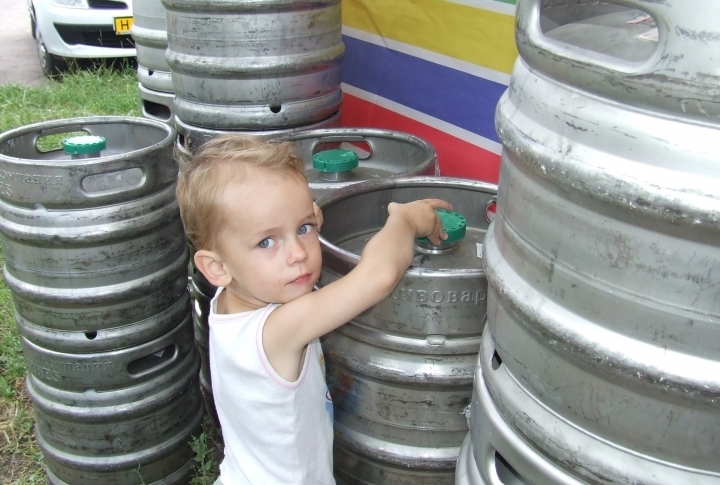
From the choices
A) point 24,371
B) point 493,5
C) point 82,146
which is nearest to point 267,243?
point 82,146

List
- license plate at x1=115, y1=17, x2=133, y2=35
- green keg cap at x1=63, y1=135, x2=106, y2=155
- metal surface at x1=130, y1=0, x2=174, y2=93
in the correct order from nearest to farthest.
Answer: green keg cap at x1=63, y1=135, x2=106, y2=155 < metal surface at x1=130, y1=0, x2=174, y2=93 < license plate at x1=115, y1=17, x2=133, y2=35

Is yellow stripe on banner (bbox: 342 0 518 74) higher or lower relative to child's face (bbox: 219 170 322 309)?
higher

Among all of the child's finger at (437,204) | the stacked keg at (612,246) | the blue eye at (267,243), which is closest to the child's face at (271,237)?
the blue eye at (267,243)

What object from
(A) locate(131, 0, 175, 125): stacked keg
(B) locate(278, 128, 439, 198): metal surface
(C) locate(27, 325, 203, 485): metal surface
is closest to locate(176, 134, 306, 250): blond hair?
(B) locate(278, 128, 439, 198): metal surface

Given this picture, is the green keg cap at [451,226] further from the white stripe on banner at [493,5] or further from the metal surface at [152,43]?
the metal surface at [152,43]

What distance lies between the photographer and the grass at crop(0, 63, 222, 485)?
8.62 ft

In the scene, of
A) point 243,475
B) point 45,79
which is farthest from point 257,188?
point 45,79

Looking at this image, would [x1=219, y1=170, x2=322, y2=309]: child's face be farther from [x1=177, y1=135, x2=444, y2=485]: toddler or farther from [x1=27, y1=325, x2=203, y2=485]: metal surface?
[x1=27, y1=325, x2=203, y2=485]: metal surface

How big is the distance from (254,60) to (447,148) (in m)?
0.73

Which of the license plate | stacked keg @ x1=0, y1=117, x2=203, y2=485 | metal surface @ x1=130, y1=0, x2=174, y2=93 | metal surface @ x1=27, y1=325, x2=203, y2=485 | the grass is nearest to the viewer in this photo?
stacked keg @ x1=0, y1=117, x2=203, y2=485

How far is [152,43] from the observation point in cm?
350

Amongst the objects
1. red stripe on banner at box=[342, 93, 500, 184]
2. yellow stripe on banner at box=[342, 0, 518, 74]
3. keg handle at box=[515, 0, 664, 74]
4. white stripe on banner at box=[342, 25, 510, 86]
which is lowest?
red stripe on banner at box=[342, 93, 500, 184]

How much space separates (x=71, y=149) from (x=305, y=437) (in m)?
1.06

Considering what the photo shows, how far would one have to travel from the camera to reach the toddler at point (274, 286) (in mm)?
1411
